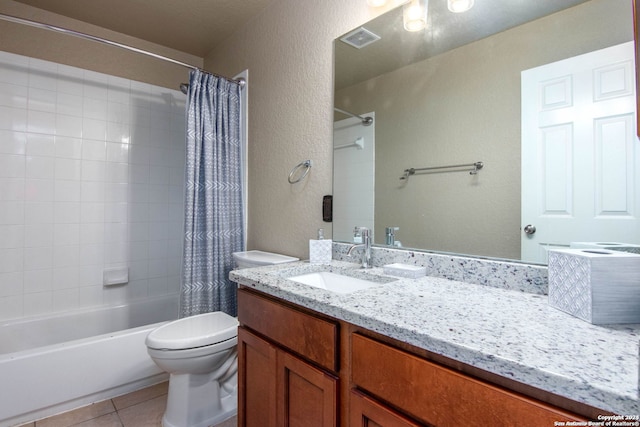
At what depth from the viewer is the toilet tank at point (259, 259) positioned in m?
1.78

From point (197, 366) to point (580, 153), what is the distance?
1725mm

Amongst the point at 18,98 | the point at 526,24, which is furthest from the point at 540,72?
the point at 18,98

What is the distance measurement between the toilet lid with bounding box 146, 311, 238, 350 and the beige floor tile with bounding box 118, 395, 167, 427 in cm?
50

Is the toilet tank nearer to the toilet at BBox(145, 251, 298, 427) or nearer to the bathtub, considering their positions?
the toilet at BBox(145, 251, 298, 427)

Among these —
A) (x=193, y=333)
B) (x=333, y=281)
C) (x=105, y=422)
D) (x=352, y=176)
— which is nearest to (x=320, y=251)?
(x=333, y=281)

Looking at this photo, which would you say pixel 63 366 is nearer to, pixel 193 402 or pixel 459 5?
pixel 193 402

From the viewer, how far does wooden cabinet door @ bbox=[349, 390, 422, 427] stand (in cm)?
64

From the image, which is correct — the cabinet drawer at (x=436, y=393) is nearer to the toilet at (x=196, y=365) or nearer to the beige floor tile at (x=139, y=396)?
the toilet at (x=196, y=365)

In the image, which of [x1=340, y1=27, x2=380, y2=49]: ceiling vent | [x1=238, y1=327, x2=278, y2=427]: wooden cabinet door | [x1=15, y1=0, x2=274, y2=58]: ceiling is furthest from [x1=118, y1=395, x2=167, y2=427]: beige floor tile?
[x1=15, y1=0, x2=274, y2=58]: ceiling

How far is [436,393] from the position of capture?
587mm

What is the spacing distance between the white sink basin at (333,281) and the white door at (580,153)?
0.58 metres

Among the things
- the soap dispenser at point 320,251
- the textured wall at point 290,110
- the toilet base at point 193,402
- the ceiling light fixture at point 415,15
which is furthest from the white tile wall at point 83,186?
the ceiling light fixture at point 415,15

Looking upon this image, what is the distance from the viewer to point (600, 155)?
2.79ft

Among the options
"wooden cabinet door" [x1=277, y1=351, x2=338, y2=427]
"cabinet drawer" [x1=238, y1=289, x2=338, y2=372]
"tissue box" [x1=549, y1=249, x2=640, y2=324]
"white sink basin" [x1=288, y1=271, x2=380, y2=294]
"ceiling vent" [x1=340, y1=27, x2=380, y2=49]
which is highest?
"ceiling vent" [x1=340, y1=27, x2=380, y2=49]
